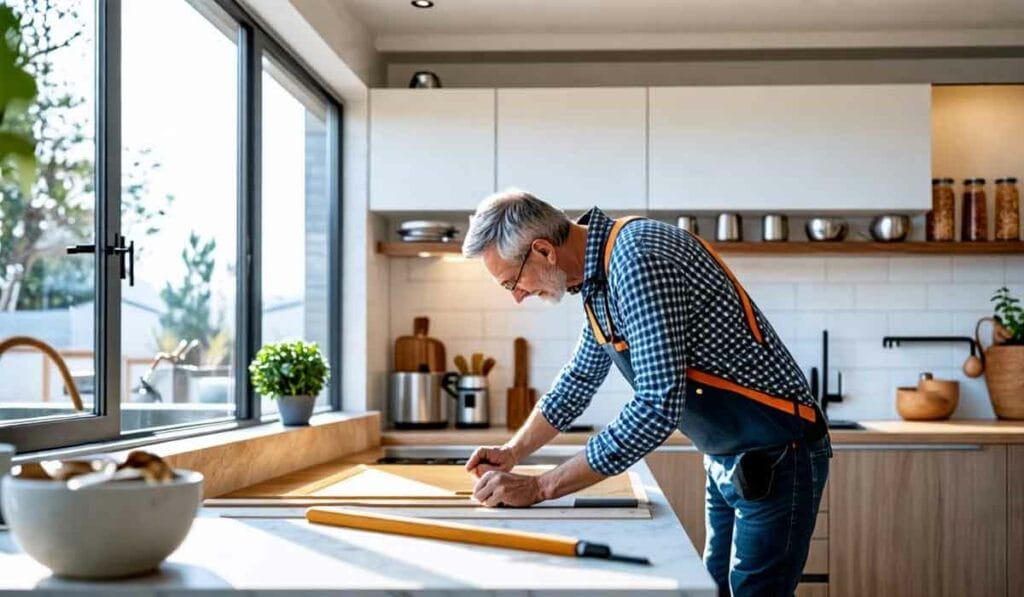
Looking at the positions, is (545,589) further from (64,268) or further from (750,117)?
(750,117)

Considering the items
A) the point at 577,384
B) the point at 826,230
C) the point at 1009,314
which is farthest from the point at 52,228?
the point at 1009,314

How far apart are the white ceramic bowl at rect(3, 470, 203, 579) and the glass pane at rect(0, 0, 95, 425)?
2.79 feet

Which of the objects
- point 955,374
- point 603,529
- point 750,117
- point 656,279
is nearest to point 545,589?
point 603,529

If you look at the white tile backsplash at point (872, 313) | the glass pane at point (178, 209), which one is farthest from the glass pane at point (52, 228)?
the white tile backsplash at point (872, 313)

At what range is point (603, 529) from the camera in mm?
1969

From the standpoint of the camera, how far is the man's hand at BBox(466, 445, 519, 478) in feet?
8.15

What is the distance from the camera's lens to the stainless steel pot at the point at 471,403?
466 centimetres

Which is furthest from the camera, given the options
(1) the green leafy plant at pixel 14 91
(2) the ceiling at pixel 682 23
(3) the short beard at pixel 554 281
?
(2) the ceiling at pixel 682 23

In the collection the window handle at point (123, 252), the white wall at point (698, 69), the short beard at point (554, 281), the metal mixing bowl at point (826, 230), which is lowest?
the short beard at point (554, 281)

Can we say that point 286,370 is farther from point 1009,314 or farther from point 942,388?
point 1009,314

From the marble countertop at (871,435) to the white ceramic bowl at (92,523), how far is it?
9.32ft

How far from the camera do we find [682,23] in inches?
182

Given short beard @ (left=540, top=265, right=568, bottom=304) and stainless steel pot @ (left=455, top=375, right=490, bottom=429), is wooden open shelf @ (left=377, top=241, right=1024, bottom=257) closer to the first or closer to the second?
stainless steel pot @ (left=455, top=375, right=490, bottom=429)

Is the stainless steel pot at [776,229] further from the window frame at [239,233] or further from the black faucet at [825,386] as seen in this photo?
the window frame at [239,233]
